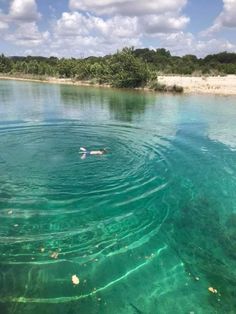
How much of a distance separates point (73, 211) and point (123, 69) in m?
49.4

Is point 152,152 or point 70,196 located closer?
point 70,196

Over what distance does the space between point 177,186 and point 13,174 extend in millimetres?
Result: 6107

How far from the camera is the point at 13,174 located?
12602 mm

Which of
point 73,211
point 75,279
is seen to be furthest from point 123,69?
point 75,279

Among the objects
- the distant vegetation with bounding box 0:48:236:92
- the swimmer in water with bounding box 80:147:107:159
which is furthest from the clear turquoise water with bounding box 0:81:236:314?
the distant vegetation with bounding box 0:48:236:92

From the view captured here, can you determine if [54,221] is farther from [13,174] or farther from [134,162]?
[134,162]

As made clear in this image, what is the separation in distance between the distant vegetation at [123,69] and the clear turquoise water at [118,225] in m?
35.2

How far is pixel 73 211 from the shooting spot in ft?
32.6

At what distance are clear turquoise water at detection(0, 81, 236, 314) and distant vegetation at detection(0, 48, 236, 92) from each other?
35164 millimetres

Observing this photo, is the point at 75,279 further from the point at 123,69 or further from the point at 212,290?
the point at 123,69

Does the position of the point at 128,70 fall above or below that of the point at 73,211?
above

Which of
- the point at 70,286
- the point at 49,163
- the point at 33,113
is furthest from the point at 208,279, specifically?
the point at 33,113

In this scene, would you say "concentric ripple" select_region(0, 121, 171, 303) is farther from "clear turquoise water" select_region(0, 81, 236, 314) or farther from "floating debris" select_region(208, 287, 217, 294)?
"floating debris" select_region(208, 287, 217, 294)

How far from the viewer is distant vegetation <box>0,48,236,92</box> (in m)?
54.9
